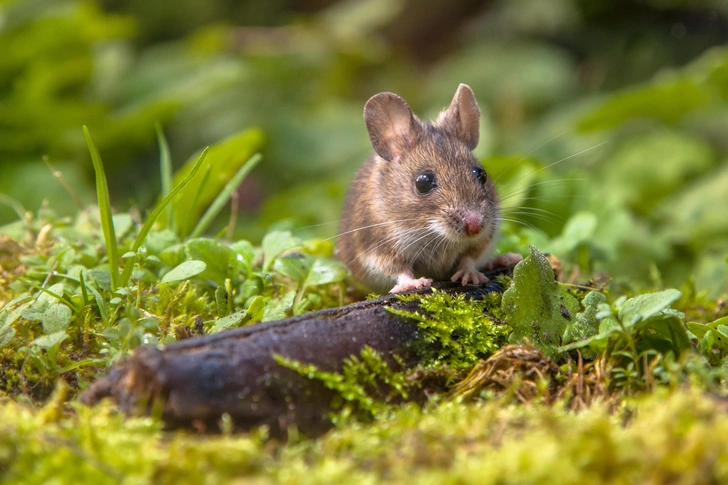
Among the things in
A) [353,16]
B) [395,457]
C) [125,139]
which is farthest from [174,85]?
[395,457]

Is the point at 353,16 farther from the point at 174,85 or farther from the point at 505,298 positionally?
the point at 505,298

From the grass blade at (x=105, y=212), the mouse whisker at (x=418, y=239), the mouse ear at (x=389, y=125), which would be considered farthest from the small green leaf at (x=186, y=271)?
the mouse ear at (x=389, y=125)

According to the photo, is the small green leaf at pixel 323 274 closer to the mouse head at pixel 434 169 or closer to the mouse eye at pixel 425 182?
the mouse head at pixel 434 169

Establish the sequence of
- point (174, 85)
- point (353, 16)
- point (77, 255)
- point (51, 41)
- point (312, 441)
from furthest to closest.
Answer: point (353, 16), point (174, 85), point (51, 41), point (77, 255), point (312, 441)

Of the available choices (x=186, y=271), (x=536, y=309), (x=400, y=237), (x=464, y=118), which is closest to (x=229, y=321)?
(x=186, y=271)

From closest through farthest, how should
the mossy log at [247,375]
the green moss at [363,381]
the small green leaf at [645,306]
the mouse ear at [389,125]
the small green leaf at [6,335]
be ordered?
the mossy log at [247,375]
the green moss at [363,381]
the small green leaf at [645,306]
the small green leaf at [6,335]
the mouse ear at [389,125]
